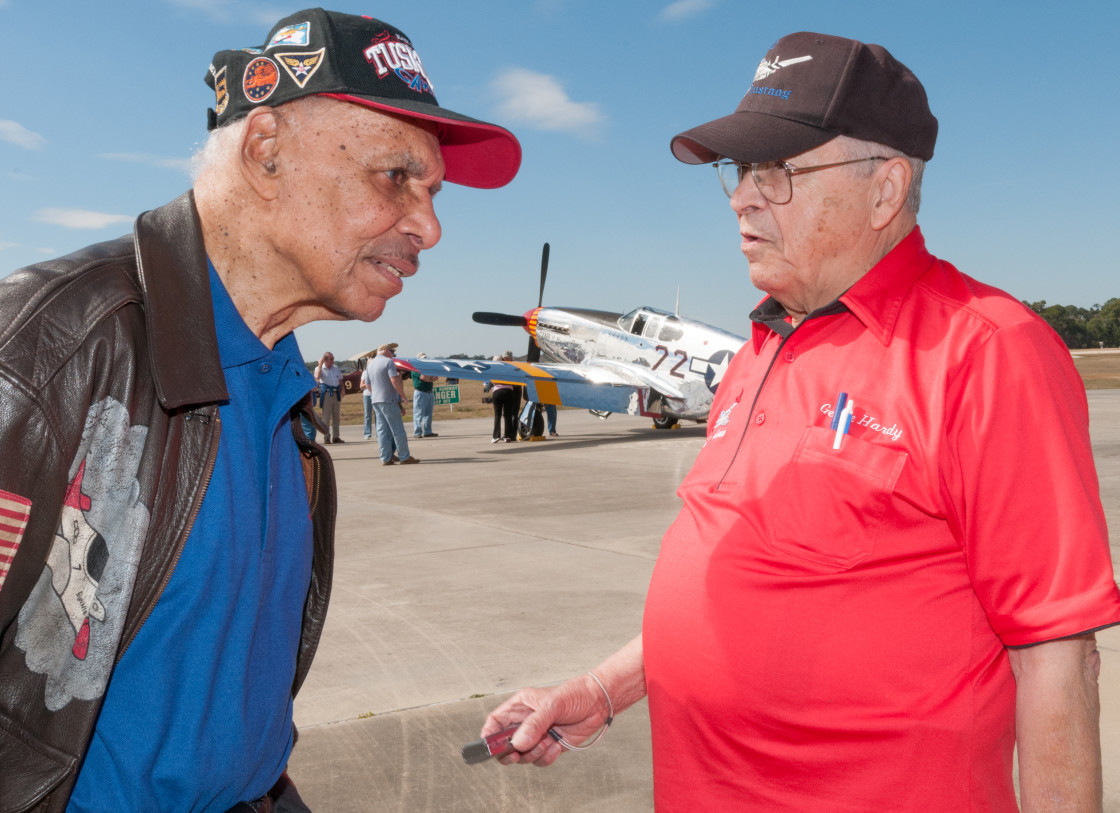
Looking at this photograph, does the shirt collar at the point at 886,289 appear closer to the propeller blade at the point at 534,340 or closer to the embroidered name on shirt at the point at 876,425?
the embroidered name on shirt at the point at 876,425

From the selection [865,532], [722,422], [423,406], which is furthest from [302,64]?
[423,406]

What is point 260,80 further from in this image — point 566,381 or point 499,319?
point 499,319

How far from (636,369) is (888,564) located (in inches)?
680

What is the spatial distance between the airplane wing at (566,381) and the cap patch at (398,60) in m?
15.2

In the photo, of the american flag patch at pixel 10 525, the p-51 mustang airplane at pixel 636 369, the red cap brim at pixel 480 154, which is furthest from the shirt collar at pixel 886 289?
the p-51 mustang airplane at pixel 636 369

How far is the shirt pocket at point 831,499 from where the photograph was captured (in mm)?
1466

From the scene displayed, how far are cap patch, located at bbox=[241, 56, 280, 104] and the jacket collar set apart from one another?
261mm

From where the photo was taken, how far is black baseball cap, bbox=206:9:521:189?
4.83 ft

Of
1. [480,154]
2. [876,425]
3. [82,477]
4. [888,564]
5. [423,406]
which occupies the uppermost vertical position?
[480,154]

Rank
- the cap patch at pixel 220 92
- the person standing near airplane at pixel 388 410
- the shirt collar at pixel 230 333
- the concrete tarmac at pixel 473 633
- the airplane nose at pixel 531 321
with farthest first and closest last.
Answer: the airplane nose at pixel 531 321 < the person standing near airplane at pixel 388 410 < the concrete tarmac at pixel 473 633 < the cap patch at pixel 220 92 < the shirt collar at pixel 230 333

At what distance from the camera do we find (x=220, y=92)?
1.58m

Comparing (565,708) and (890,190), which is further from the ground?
(890,190)

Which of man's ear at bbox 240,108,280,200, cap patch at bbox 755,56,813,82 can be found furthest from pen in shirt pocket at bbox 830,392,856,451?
man's ear at bbox 240,108,280,200

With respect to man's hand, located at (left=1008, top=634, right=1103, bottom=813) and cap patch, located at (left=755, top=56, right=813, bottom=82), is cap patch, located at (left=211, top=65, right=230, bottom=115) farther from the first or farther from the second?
man's hand, located at (left=1008, top=634, right=1103, bottom=813)
